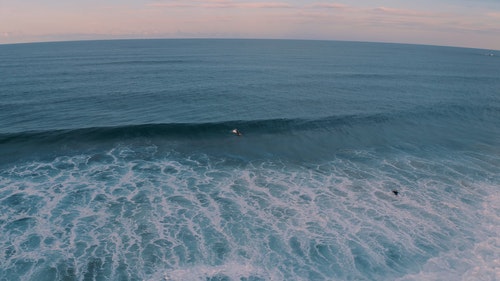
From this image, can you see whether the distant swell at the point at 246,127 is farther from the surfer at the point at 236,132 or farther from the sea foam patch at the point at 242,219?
the sea foam patch at the point at 242,219

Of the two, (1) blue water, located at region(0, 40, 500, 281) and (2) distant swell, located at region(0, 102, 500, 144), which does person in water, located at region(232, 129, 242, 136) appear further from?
(2) distant swell, located at region(0, 102, 500, 144)

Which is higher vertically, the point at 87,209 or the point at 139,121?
the point at 139,121

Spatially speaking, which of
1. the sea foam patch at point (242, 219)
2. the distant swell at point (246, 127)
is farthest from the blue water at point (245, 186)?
the distant swell at point (246, 127)

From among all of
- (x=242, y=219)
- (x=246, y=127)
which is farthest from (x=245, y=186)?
(x=246, y=127)

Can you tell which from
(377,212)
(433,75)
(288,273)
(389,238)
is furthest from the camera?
(433,75)

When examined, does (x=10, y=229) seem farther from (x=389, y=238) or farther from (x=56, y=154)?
(x=389, y=238)

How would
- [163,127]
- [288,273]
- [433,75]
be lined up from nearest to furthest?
[288,273] → [163,127] → [433,75]

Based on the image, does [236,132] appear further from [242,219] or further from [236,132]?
[242,219]

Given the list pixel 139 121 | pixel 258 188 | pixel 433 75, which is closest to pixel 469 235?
pixel 258 188

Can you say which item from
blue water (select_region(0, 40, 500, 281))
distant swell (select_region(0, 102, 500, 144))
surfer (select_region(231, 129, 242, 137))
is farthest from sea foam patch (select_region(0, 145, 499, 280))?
surfer (select_region(231, 129, 242, 137))
